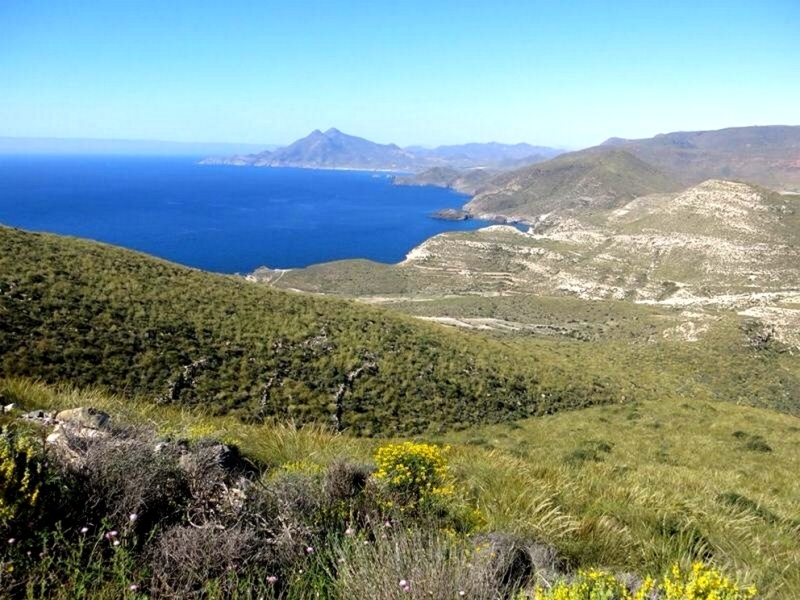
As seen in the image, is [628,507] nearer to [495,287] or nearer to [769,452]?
[769,452]

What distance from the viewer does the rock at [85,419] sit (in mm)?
5332

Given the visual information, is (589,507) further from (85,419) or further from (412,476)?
(85,419)

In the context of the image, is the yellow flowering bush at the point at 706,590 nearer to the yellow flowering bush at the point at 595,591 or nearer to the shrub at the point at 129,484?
the yellow flowering bush at the point at 595,591

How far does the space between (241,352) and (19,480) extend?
2027 cm

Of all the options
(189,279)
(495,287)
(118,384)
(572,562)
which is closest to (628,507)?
(572,562)

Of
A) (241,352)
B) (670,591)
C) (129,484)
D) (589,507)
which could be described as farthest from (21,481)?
(241,352)

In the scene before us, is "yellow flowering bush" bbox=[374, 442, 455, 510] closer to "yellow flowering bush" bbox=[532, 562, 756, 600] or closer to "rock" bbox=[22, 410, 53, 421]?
"yellow flowering bush" bbox=[532, 562, 756, 600]

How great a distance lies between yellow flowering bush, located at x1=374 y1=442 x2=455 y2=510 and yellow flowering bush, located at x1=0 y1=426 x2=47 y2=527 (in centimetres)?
279

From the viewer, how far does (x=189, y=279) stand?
30.2m

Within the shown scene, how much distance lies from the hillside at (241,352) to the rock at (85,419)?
9939mm

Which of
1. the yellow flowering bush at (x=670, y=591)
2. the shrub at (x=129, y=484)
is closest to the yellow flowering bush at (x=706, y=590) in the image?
the yellow flowering bush at (x=670, y=591)

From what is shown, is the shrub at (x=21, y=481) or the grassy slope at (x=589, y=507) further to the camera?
the grassy slope at (x=589, y=507)

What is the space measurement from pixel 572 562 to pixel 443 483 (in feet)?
4.64

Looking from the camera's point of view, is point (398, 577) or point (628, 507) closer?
point (398, 577)
